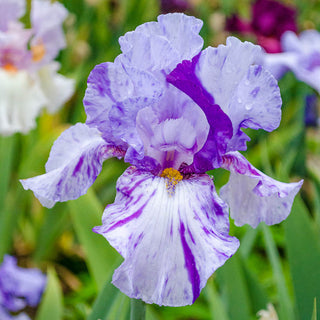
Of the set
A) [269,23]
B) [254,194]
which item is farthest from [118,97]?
[269,23]

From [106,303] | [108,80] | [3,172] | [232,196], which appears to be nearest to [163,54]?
[108,80]

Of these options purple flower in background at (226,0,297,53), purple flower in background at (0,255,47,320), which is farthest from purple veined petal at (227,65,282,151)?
purple flower in background at (226,0,297,53)

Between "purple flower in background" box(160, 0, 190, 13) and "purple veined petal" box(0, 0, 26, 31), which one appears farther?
"purple flower in background" box(160, 0, 190, 13)

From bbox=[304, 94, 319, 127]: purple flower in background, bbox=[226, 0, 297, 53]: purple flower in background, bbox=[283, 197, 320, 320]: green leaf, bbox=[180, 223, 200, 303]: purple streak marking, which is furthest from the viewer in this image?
bbox=[304, 94, 319, 127]: purple flower in background

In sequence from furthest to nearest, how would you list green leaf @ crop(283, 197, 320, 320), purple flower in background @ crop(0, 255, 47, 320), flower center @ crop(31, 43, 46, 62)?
flower center @ crop(31, 43, 46, 62), purple flower in background @ crop(0, 255, 47, 320), green leaf @ crop(283, 197, 320, 320)

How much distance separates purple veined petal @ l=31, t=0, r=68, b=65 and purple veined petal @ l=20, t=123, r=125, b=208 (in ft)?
2.49

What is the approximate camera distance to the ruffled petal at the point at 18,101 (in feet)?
3.65

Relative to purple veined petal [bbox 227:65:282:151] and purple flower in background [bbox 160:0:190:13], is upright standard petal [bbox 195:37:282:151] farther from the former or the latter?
purple flower in background [bbox 160:0:190:13]

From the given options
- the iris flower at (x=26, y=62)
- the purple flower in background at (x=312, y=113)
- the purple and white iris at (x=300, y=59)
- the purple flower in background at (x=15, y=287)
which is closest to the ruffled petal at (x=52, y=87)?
the iris flower at (x=26, y=62)

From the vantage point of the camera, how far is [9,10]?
1.14 metres

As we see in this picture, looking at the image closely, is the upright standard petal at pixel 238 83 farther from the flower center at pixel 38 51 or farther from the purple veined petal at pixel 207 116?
the flower center at pixel 38 51

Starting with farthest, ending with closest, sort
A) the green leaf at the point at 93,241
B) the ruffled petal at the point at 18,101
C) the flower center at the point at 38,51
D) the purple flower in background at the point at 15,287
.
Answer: the flower center at the point at 38,51 < the ruffled petal at the point at 18,101 < the purple flower in background at the point at 15,287 < the green leaf at the point at 93,241

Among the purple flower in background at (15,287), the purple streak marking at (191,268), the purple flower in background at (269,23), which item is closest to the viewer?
the purple streak marking at (191,268)

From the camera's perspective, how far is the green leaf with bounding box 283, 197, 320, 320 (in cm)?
70
